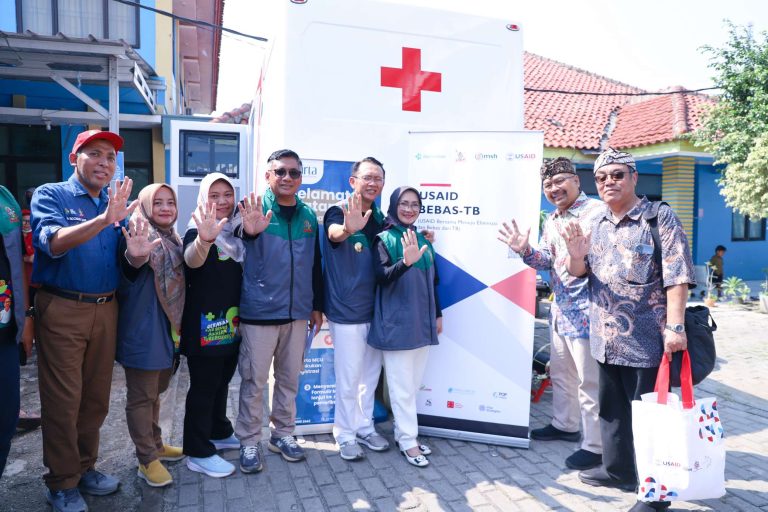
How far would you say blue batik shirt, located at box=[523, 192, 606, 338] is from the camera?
3023 millimetres

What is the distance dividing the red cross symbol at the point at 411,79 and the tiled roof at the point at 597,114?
246 inches

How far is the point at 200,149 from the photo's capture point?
5.36 meters

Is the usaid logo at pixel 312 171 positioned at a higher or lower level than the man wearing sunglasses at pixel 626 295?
higher

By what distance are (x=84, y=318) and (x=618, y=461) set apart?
2.61 m

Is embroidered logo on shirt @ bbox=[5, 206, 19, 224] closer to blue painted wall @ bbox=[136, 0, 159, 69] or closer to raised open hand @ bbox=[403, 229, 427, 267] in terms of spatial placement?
raised open hand @ bbox=[403, 229, 427, 267]

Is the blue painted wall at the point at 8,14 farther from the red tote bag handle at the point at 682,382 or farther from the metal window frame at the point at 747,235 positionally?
the metal window frame at the point at 747,235

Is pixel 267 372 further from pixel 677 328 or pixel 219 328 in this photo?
pixel 677 328

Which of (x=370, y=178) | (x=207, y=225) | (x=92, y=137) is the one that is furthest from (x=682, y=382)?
(x=92, y=137)

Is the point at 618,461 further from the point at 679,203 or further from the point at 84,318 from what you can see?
the point at 679,203

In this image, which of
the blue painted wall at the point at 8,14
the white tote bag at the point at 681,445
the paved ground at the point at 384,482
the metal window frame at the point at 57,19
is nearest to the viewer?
the white tote bag at the point at 681,445

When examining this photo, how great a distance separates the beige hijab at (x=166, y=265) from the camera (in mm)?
2559

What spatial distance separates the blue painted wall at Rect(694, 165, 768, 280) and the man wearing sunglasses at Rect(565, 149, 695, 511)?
10.4 meters

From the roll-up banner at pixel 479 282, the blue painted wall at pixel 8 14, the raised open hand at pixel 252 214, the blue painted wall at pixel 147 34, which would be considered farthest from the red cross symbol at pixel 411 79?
the blue painted wall at pixel 8 14

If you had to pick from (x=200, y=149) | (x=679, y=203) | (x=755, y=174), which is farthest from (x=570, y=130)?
(x=200, y=149)
